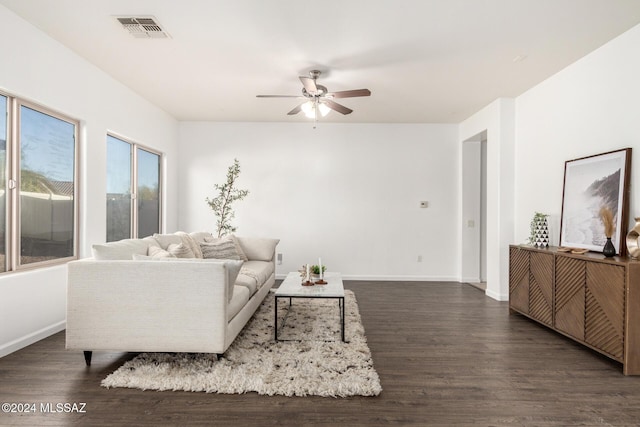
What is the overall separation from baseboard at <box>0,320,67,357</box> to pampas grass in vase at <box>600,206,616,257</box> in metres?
5.06

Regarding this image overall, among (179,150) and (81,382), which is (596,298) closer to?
(81,382)

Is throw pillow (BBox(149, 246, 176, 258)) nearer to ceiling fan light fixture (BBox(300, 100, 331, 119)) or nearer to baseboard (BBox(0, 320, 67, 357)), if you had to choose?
baseboard (BBox(0, 320, 67, 357))

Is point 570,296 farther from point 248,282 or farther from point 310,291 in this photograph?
point 248,282

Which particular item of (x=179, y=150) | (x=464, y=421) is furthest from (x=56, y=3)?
(x=464, y=421)

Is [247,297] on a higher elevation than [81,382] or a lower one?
higher

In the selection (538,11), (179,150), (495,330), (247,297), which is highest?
(538,11)

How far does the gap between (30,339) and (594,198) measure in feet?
17.8

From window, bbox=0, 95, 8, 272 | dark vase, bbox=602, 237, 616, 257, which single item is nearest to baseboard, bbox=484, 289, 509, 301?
dark vase, bbox=602, 237, 616, 257

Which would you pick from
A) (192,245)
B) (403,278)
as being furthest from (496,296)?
(192,245)

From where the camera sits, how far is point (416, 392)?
233cm

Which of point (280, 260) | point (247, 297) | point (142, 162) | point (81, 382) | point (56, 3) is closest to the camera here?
point (81, 382)

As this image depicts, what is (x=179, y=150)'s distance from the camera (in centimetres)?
644

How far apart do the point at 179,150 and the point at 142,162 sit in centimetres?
108

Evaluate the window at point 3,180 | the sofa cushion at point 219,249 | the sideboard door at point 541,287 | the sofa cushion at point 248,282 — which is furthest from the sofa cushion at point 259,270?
the sideboard door at point 541,287
